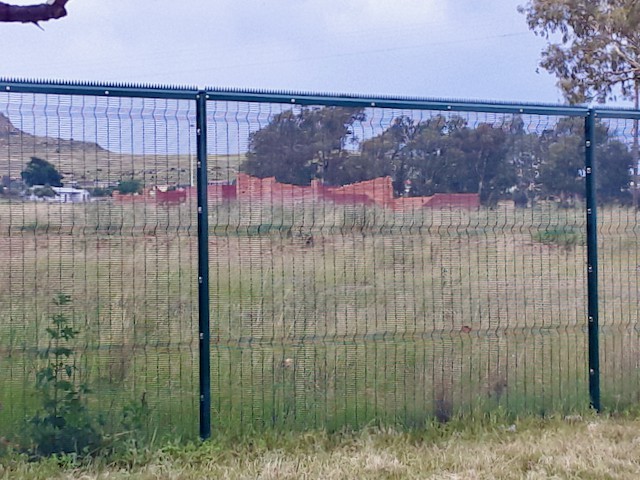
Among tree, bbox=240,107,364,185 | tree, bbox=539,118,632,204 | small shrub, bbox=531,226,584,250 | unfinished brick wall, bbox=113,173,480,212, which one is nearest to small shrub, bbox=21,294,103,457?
unfinished brick wall, bbox=113,173,480,212

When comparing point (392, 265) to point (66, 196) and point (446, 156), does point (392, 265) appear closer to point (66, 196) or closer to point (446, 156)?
point (446, 156)

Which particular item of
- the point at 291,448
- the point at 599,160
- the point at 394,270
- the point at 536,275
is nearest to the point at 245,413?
the point at 291,448

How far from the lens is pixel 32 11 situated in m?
3.45

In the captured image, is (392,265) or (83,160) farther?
(392,265)

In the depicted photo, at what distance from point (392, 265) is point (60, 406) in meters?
2.04

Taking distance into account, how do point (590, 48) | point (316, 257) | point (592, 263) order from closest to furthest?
1. point (316, 257)
2. point (592, 263)
3. point (590, 48)

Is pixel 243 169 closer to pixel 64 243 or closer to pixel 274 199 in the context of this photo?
pixel 274 199

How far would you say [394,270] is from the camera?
452 cm

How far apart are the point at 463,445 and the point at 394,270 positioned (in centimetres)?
109

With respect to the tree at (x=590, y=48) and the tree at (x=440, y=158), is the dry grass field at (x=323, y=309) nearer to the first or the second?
the tree at (x=440, y=158)

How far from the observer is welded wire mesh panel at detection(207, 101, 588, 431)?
14.0ft

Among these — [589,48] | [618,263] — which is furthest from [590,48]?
[618,263]

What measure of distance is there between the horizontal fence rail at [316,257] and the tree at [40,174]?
1 cm

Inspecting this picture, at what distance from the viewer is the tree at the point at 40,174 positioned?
3.95 metres
